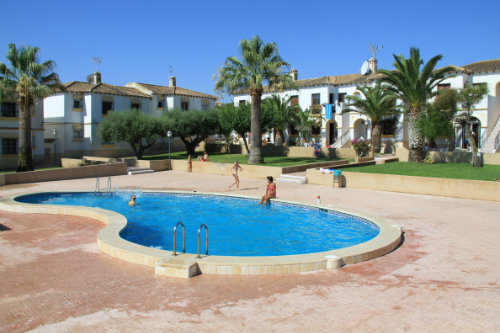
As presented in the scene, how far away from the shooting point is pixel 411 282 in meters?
7.71

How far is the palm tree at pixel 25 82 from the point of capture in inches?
1126

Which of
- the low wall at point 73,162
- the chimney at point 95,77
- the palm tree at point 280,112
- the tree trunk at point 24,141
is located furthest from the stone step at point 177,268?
the chimney at point 95,77

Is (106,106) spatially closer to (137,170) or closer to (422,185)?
(137,170)

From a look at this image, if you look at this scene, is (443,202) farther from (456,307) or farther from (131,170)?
(131,170)

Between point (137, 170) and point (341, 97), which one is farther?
point (341, 97)

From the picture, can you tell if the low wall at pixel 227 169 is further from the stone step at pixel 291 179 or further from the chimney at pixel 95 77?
the chimney at pixel 95 77

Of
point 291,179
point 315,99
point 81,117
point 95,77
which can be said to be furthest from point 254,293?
point 95,77

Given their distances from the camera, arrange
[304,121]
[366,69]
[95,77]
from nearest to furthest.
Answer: [304,121] → [366,69] → [95,77]

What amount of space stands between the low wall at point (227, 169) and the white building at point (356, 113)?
1353 cm

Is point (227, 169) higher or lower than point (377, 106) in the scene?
lower

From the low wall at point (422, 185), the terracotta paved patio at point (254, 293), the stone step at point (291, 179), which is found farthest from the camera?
the stone step at point (291, 179)

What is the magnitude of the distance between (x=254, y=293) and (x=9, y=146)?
3652 centimetres

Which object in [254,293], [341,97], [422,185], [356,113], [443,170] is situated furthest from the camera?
[341,97]

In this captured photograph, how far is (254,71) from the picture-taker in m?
29.7
